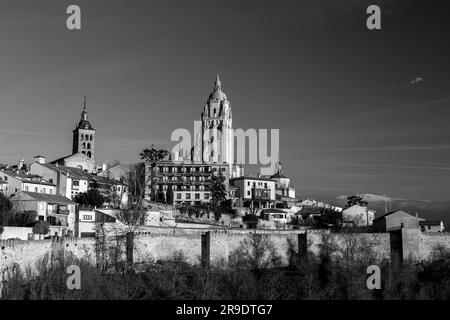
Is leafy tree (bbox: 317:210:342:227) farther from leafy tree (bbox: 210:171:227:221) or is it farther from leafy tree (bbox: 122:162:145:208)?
leafy tree (bbox: 122:162:145:208)

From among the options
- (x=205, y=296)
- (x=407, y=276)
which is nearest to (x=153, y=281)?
(x=205, y=296)

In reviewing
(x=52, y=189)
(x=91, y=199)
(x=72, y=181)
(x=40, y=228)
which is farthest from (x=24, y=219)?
(x=72, y=181)

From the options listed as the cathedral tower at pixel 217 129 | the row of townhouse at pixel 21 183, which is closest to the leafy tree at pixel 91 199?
the row of townhouse at pixel 21 183

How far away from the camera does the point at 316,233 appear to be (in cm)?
5512

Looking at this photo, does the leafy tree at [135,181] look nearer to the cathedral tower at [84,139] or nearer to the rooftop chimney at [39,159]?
the rooftop chimney at [39,159]

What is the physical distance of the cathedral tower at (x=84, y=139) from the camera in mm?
118156

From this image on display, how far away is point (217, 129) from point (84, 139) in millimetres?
25060

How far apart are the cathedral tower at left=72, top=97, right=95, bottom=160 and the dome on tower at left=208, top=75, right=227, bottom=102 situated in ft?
80.9

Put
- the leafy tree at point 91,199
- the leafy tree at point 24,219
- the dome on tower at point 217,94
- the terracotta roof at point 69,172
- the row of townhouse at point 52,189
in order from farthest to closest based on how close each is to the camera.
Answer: the dome on tower at point 217,94 < the terracotta roof at point 69,172 < the leafy tree at point 91,199 < the row of townhouse at point 52,189 < the leafy tree at point 24,219

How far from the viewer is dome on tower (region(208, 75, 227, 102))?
5069 inches

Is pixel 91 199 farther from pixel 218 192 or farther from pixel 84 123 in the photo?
pixel 84 123

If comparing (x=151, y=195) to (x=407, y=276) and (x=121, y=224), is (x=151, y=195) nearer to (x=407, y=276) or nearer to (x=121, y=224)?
(x=121, y=224)

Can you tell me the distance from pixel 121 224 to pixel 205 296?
1795 centimetres

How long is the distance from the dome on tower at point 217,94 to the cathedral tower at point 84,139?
24.6 metres
